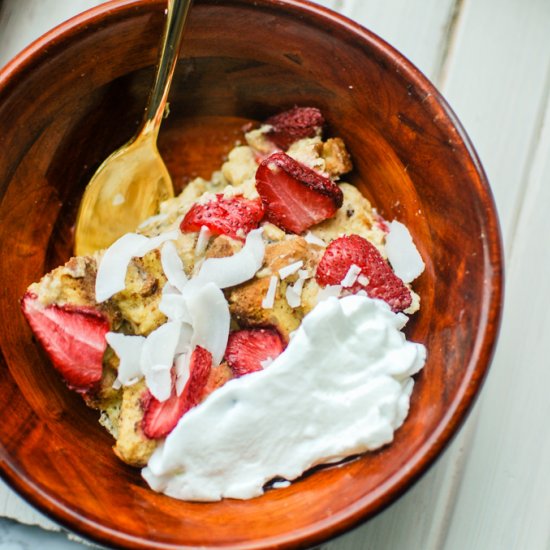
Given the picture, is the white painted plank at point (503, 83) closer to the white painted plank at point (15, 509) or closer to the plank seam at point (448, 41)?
the plank seam at point (448, 41)

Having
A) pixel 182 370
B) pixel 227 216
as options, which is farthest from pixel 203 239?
pixel 182 370

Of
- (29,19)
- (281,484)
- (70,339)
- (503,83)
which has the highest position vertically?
(503,83)

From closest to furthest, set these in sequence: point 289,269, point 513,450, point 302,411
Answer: point 302,411
point 289,269
point 513,450

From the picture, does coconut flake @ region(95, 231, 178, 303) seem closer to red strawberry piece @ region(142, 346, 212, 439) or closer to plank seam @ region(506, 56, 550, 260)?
red strawberry piece @ region(142, 346, 212, 439)

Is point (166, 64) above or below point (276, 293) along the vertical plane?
above

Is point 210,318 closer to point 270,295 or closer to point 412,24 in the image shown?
point 270,295
